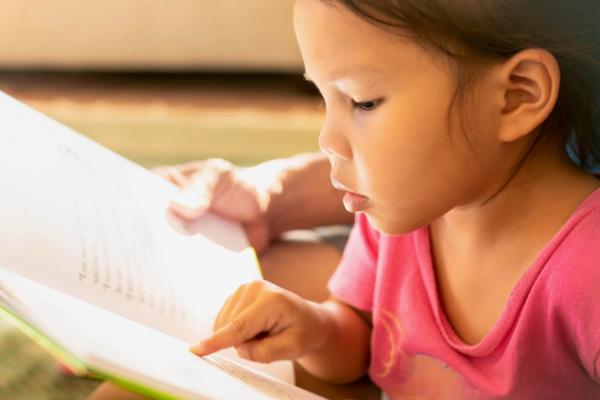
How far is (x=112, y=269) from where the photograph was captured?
1.91 ft

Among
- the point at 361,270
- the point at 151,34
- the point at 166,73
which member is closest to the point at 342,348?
the point at 361,270

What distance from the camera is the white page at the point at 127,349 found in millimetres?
441

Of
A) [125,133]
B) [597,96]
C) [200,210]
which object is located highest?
[597,96]

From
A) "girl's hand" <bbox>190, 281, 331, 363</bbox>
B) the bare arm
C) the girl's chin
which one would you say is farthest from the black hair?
the bare arm

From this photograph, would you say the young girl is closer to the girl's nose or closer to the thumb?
the girl's nose

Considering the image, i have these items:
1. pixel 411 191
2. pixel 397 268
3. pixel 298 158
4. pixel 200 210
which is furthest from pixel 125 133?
pixel 411 191

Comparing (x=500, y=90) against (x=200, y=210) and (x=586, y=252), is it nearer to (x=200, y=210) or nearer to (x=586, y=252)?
(x=586, y=252)

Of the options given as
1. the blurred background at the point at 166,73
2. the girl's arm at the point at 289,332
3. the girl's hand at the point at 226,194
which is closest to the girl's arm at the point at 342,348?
the girl's arm at the point at 289,332

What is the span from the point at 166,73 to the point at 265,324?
1.12 m

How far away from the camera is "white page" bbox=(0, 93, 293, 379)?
21.4 inches

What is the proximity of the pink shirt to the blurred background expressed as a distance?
645 mm

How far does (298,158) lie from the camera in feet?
2.99

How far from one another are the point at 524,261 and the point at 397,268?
125 mm

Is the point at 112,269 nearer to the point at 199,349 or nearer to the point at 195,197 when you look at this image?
the point at 199,349
